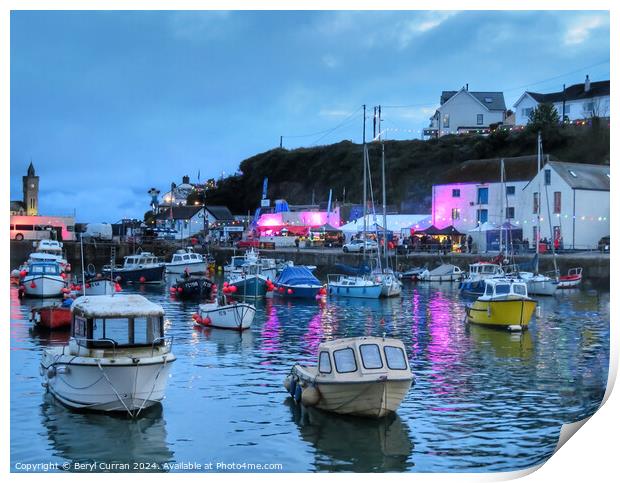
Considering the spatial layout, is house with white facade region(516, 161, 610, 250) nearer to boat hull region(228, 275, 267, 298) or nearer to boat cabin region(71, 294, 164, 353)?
boat hull region(228, 275, 267, 298)

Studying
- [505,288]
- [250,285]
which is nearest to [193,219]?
[250,285]

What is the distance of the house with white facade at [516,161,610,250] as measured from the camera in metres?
46.2

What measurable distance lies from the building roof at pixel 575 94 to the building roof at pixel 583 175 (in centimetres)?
2170

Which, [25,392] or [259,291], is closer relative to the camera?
[25,392]

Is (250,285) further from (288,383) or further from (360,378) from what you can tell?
(360,378)

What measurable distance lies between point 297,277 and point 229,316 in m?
13.0

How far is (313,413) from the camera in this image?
1486 centimetres

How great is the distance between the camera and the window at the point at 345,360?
14500 mm

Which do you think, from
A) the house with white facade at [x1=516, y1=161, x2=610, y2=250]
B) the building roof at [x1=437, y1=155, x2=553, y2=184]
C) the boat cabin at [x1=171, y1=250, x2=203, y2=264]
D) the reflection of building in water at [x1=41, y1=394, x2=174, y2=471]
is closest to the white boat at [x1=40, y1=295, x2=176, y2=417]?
the reflection of building in water at [x1=41, y1=394, x2=174, y2=471]

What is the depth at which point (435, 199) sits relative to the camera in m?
62.2

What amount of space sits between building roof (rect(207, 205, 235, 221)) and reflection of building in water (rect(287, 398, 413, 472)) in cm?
7544

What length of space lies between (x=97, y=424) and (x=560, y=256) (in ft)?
119

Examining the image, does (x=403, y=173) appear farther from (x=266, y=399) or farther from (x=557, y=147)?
(x=266, y=399)

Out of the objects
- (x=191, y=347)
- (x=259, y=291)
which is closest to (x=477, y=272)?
(x=259, y=291)
